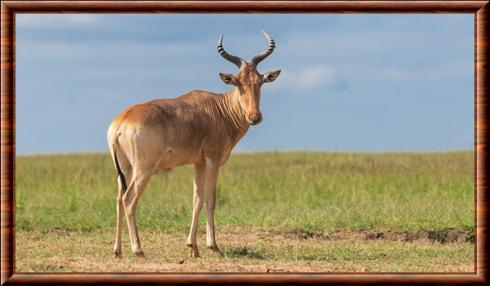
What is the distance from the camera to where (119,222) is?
11.1 meters

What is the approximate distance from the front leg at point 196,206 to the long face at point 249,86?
39.7 inches

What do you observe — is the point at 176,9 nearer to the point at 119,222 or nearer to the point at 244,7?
the point at 244,7

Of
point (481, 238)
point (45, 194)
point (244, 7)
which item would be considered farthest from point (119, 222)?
point (45, 194)

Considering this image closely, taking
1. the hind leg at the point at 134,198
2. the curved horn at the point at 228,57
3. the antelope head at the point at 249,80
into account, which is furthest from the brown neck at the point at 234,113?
the hind leg at the point at 134,198

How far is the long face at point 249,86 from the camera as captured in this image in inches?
442

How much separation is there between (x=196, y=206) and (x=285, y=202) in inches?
228

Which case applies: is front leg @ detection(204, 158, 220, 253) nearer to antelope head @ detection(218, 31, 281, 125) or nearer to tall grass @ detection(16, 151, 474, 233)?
antelope head @ detection(218, 31, 281, 125)

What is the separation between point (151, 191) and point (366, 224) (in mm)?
6599

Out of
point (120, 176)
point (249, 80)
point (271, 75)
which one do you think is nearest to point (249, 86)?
point (249, 80)

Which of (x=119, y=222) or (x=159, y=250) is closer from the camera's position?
(x=119, y=222)

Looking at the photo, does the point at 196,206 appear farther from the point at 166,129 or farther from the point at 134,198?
the point at 166,129

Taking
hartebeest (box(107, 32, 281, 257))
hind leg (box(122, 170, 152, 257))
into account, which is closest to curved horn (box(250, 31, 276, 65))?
hartebeest (box(107, 32, 281, 257))

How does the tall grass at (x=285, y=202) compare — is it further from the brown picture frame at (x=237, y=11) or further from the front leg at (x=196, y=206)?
the brown picture frame at (x=237, y=11)

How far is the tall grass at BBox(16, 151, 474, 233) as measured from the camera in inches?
567
